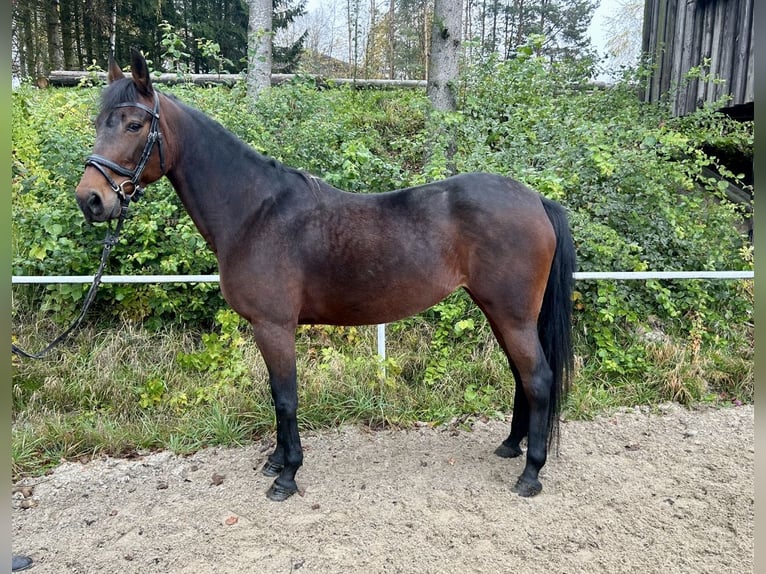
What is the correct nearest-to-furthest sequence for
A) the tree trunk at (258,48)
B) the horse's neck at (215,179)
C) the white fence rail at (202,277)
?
the horse's neck at (215,179) → the white fence rail at (202,277) → the tree trunk at (258,48)

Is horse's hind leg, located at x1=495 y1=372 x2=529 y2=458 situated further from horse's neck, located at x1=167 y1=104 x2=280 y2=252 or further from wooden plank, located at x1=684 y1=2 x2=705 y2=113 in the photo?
wooden plank, located at x1=684 y1=2 x2=705 y2=113

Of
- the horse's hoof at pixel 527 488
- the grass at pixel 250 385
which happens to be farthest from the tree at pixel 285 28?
the horse's hoof at pixel 527 488

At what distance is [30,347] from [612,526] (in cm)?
459

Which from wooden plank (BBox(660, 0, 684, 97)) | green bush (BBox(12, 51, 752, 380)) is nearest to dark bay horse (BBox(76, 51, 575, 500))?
green bush (BBox(12, 51, 752, 380))

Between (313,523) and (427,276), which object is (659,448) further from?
(313,523)

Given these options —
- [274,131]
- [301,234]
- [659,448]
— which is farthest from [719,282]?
[274,131]

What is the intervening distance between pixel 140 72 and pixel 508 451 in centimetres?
307

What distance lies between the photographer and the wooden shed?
560 centimetres

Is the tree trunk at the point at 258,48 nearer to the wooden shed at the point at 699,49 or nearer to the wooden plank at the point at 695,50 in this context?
the wooden shed at the point at 699,49

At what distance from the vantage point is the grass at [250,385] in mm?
3383

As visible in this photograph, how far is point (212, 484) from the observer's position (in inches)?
114

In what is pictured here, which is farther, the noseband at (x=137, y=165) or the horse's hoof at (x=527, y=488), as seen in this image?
the horse's hoof at (x=527, y=488)

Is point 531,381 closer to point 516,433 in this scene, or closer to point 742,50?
point 516,433

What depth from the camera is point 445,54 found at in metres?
5.47
